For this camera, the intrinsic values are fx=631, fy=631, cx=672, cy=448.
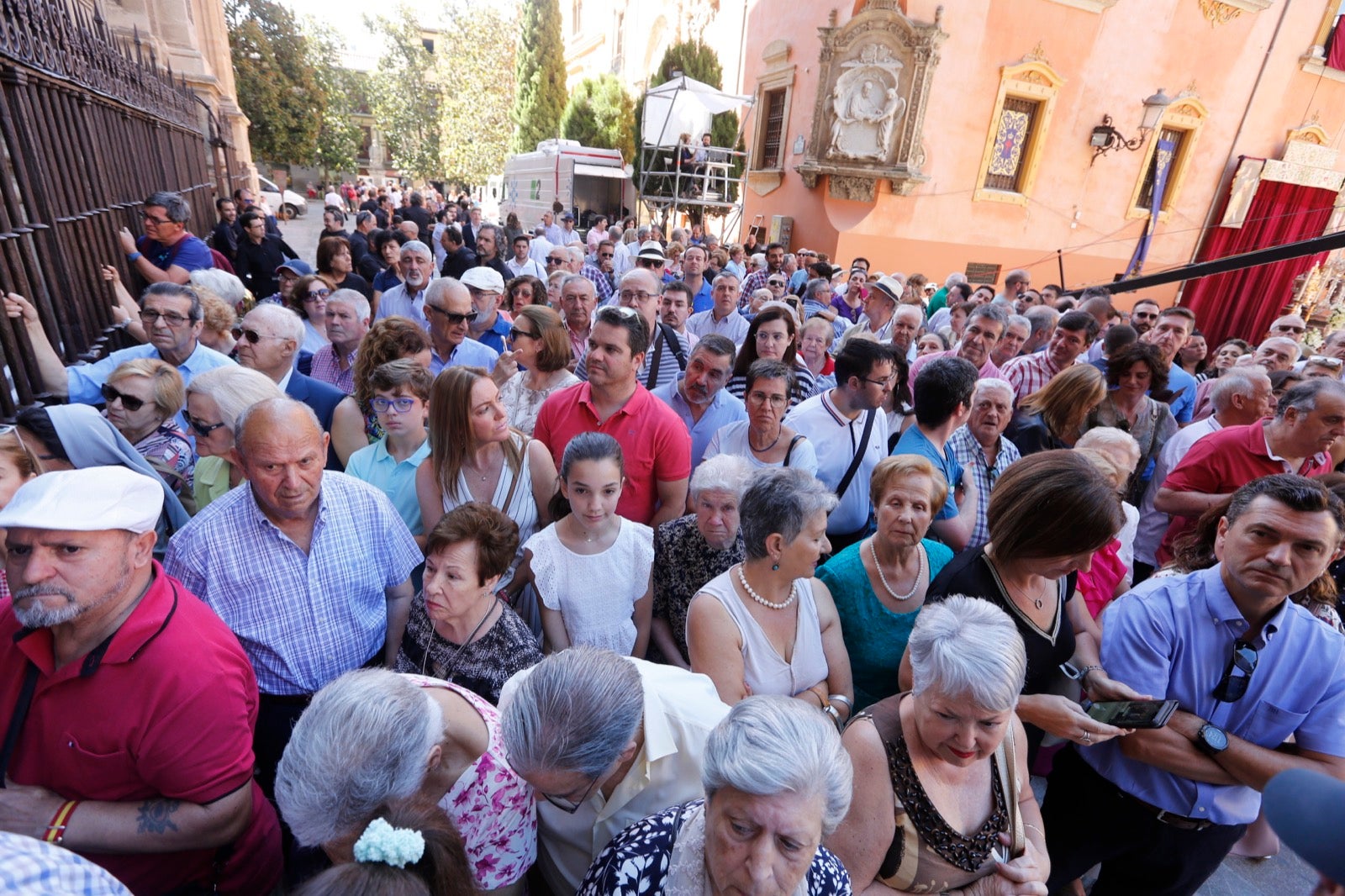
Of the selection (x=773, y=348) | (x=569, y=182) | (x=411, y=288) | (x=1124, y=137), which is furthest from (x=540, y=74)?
(x=773, y=348)

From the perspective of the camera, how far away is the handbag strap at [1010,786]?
67.4 inches

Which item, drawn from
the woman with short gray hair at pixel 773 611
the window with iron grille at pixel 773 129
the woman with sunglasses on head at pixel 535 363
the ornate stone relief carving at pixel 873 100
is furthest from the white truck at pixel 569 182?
the woman with short gray hair at pixel 773 611

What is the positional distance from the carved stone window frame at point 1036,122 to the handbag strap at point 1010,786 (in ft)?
48.9

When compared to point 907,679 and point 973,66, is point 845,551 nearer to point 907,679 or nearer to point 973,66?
point 907,679

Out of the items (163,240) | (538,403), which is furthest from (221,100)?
(538,403)

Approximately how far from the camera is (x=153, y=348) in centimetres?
349

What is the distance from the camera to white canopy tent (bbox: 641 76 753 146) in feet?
49.3

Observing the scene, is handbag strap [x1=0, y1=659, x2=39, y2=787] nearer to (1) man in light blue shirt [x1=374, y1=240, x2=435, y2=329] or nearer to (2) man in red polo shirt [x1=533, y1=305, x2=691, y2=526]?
(2) man in red polo shirt [x1=533, y1=305, x2=691, y2=526]

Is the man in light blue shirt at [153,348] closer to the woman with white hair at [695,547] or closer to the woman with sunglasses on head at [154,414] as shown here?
the woman with sunglasses on head at [154,414]

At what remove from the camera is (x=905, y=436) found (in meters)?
3.22

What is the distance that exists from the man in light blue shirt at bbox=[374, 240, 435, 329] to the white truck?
1177cm

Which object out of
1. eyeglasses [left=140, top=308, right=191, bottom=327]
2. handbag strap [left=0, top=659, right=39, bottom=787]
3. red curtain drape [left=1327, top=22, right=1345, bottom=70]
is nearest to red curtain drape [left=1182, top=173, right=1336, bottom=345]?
red curtain drape [left=1327, top=22, right=1345, bottom=70]

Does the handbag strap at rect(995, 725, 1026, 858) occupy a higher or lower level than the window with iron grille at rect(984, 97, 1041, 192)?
lower

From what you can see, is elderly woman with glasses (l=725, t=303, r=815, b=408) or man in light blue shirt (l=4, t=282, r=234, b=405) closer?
man in light blue shirt (l=4, t=282, r=234, b=405)
